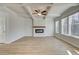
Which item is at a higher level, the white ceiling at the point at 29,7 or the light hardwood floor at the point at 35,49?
the white ceiling at the point at 29,7

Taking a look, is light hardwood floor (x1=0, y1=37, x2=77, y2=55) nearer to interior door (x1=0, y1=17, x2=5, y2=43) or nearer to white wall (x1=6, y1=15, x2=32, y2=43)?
interior door (x1=0, y1=17, x2=5, y2=43)

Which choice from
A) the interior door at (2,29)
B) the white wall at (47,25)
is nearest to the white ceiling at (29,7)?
the interior door at (2,29)

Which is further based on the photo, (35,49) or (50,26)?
(50,26)

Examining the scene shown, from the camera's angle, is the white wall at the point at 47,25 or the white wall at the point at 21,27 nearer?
the white wall at the point at 21,27

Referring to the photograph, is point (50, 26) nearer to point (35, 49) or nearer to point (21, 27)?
point (21, 27)

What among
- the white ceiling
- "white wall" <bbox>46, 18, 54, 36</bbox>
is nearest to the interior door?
the white ceiling

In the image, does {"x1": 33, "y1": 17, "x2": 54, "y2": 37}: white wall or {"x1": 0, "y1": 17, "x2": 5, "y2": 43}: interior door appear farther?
{"x1": 33, "y1": 17, "x2": 54, "y2": 37}: white wall

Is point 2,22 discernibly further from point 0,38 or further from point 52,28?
point 52,28

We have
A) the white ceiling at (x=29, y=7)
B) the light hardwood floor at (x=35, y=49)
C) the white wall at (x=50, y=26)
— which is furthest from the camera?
the white wall at (x=50, y=26)

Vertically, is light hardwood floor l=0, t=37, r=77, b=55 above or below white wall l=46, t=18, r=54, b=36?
below

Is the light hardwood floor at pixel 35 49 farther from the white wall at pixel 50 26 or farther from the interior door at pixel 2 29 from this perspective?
the white wall at pixel 50 26

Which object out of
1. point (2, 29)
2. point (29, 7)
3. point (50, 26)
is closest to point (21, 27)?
point (50, 26)

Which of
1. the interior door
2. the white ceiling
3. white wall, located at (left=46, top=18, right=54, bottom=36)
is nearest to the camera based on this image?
the white ceiling
